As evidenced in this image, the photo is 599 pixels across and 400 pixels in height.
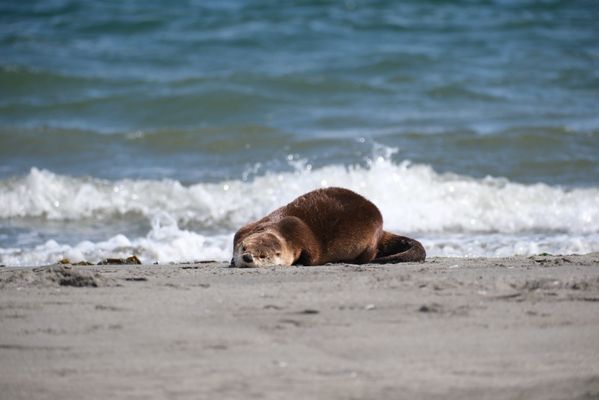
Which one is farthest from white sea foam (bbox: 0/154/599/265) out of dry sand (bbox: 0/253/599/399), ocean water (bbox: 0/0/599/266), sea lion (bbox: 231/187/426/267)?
dry sand (bbox: 0/253/599/399)

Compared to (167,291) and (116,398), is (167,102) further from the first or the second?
(116,398)

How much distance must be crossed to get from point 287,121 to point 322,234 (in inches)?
319

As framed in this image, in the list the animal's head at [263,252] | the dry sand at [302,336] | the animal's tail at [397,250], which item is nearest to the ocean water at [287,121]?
the animal's tail at [397,250]

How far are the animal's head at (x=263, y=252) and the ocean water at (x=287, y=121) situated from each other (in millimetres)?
1793

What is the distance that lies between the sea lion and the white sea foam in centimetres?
157

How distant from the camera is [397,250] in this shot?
277 inches

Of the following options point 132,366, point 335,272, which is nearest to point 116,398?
point 132,366

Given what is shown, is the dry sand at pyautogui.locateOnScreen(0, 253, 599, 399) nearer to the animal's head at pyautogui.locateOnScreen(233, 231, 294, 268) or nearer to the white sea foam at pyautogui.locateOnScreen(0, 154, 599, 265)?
the animal's head at pyautogui.locateOnScreen(233, 231, 294, 268)

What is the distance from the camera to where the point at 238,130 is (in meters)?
14.1

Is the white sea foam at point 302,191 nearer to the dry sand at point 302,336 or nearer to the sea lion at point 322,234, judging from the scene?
the sea lion at point 322,234

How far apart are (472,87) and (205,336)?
42.3 feet

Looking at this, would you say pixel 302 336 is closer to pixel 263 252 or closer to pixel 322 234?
pixel 263 252

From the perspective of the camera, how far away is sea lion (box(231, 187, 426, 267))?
652 centimetres

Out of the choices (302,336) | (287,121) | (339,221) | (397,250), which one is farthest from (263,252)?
(287,121)
